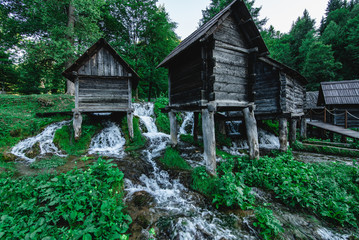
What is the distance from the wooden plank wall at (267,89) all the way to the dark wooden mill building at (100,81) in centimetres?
827

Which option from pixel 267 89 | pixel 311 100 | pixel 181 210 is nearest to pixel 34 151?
pixel 181 210

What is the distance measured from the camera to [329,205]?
372 centimetres

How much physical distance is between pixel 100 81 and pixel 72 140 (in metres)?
3.68

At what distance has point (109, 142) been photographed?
8781 mm

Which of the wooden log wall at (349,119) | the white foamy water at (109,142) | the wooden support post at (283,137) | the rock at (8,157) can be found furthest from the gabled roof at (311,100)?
the rock at (8,157)

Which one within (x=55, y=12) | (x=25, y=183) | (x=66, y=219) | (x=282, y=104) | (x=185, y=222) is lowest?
(x=185, y=222)

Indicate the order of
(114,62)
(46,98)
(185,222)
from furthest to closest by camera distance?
(46,98), (114,62), (185,222)

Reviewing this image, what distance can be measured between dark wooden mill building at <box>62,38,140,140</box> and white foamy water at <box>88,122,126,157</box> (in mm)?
952

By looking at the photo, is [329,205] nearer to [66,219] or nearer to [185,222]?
[185,222]

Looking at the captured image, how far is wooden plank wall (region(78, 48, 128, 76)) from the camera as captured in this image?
26.8 feet

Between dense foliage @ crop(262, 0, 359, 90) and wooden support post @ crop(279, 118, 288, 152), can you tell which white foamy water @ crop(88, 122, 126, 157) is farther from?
dense foliage @ crop(262, 0, 359, 90)

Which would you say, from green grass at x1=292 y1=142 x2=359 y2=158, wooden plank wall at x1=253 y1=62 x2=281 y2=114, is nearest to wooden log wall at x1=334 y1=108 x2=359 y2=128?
green grass at x1=292 y1=142 x2=359 y2=158

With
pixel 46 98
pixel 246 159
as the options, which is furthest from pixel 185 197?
pixel 46 98

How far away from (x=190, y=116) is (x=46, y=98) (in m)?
12.5
